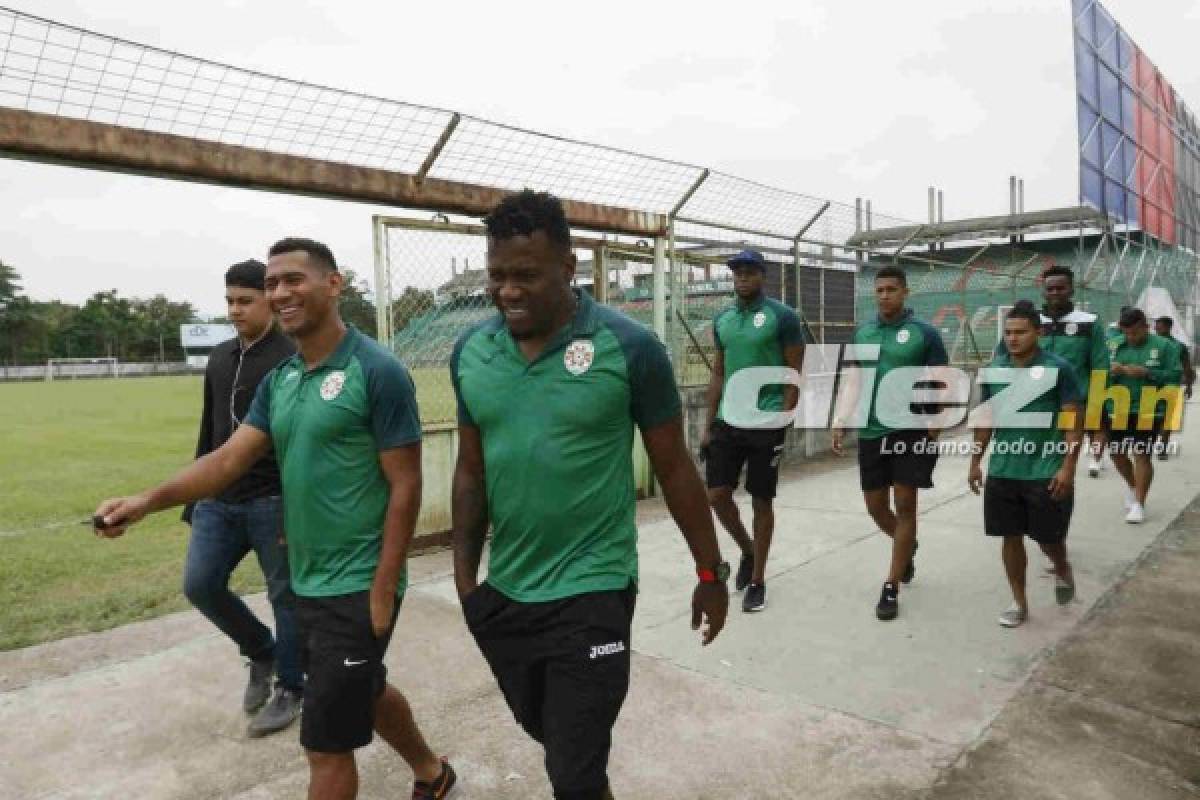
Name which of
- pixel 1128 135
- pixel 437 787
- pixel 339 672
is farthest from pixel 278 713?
pixel 1128 135

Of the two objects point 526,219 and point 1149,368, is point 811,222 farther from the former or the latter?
point 526,219

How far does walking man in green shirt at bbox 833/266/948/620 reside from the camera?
4648 millimetres

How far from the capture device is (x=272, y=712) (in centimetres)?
337

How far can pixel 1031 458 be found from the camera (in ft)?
14.5

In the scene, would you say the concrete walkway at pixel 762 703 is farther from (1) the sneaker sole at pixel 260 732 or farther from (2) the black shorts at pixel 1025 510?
(2) the black shorts at pixel 1025 510

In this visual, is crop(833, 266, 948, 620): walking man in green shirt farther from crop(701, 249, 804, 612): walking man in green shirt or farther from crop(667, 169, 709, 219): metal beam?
crop(667, 169, 709, 219): metal beam

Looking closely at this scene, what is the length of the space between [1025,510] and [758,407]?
5.09 feet

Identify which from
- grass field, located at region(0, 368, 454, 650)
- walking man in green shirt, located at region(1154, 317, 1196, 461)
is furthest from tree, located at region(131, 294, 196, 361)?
walking man in green shirt, located at region(1154, 317, 1196, 461)

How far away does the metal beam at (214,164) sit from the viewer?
383 centimetres

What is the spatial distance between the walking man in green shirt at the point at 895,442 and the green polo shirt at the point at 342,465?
3171mm

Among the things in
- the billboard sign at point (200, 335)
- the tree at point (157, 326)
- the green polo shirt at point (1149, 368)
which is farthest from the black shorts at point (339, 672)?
the tree at point (157, 326)

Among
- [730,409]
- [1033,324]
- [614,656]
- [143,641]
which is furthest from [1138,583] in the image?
[143,641]

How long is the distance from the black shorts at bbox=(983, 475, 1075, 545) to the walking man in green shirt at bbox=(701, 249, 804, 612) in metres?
1.20

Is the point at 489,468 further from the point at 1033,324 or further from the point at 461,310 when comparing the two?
the point at 461,310
